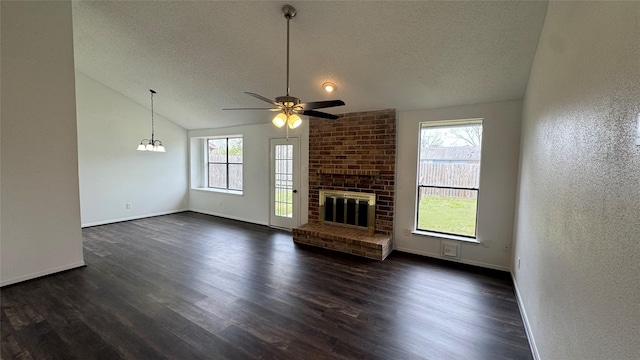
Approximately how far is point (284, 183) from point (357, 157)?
187cm

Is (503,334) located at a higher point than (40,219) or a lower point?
lower

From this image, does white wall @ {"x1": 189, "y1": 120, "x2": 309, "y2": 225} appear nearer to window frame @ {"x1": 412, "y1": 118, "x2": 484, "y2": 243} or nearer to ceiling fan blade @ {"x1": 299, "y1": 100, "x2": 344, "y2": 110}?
window frame @ {"x1": 412, "y1": 118, "x2": 484, "y2": 243}

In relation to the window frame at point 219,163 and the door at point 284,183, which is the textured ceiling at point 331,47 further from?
the window frame at point 219,163

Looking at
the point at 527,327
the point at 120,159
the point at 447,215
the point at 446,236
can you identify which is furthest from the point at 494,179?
the point at 120,159

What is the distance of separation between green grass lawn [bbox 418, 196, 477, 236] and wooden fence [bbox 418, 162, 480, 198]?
3.7 inches

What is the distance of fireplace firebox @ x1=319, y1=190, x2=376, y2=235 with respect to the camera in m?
4.54

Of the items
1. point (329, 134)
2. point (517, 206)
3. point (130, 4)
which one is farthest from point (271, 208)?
point (517, 206)

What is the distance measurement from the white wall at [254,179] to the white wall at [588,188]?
3.83 meters

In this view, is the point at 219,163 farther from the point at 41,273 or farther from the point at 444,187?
the point at 444,187

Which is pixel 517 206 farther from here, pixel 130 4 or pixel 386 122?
pixel 130 4

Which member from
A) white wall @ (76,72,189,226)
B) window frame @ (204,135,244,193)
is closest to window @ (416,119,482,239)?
window frame @ (204,135,244,193)

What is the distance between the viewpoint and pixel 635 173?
3.05 feet

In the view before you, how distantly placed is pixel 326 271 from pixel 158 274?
2148 millimetres

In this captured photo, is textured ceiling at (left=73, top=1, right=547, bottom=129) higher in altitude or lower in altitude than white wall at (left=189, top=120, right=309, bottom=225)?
higher
